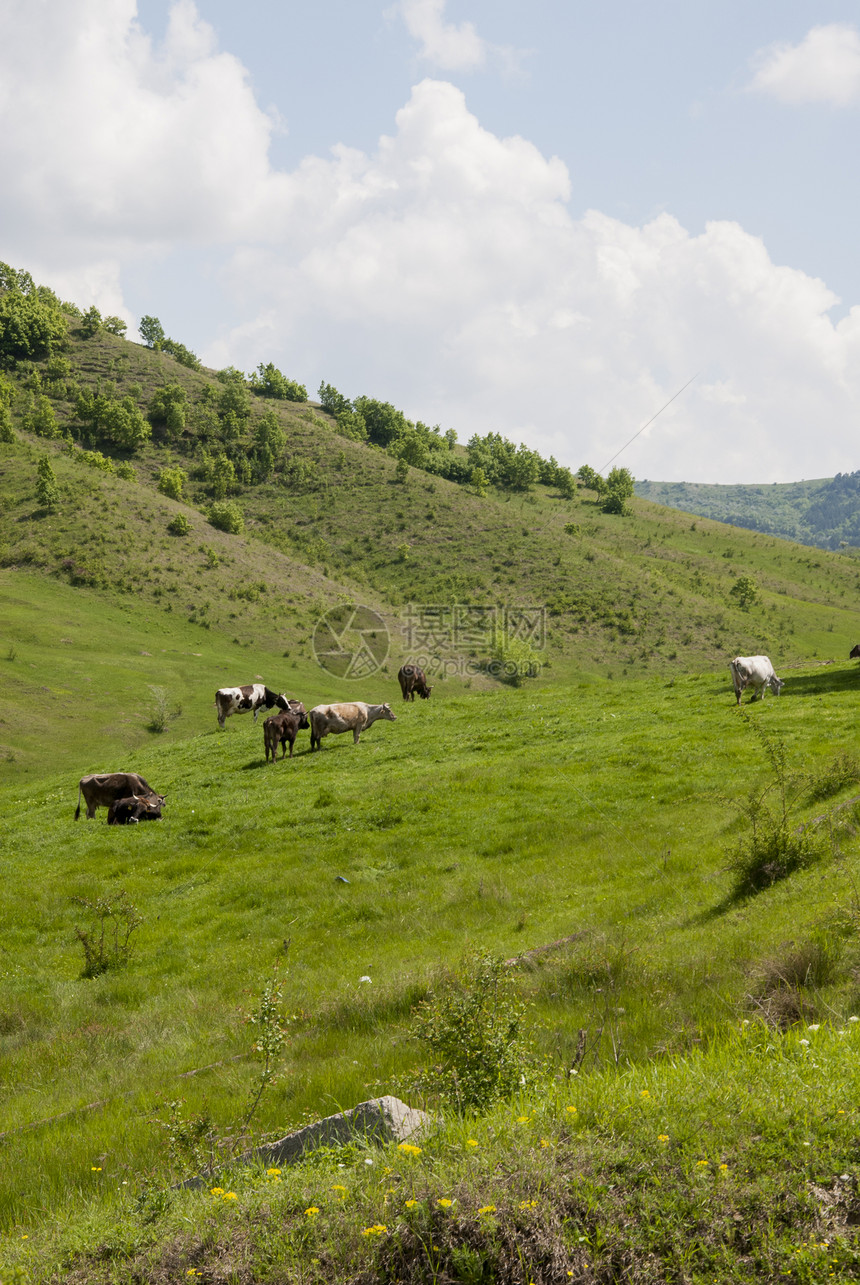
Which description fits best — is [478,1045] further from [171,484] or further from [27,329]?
[27,329]

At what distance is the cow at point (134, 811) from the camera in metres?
20.6

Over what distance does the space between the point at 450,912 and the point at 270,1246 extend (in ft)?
28.7

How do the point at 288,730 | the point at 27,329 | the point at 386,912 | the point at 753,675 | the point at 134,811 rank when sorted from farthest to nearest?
the point at 27,329, the point at 288,730, the point at 753,675, the point at 134,811, the point at 386,912

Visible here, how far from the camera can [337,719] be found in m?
27.3

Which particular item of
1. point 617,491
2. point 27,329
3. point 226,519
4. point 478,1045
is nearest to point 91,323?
point 27,329

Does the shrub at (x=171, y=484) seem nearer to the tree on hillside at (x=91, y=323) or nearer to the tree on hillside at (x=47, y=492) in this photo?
the tree on hillside at (x=47, y=492)

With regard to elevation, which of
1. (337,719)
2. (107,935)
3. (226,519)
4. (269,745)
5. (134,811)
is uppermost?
(226,519)

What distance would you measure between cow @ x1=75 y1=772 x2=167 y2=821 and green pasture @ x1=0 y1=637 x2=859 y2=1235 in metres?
0.94

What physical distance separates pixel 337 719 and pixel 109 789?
840 cm

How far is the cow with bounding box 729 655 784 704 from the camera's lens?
81.5 feet

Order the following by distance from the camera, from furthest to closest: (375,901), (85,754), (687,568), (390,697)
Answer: (687,568), (390,697), (85,754), (375,901)

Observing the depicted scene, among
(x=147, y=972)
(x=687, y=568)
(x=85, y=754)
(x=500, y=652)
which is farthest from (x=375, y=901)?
(x=687, y=568)

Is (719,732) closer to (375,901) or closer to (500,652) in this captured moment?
(375,901)

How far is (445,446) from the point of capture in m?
192
